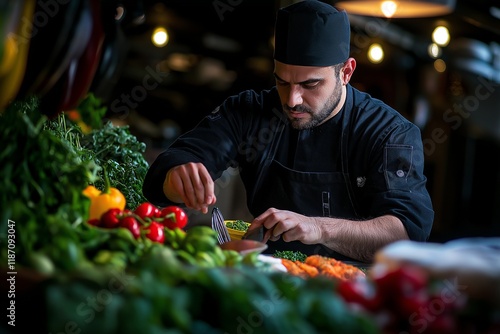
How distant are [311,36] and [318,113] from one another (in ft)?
1.13

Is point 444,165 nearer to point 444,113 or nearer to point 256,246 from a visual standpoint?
point 444,113

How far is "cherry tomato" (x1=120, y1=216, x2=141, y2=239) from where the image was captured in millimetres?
1985

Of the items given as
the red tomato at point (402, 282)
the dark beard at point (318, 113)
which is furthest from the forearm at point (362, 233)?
the red tomato at point (402, 282)

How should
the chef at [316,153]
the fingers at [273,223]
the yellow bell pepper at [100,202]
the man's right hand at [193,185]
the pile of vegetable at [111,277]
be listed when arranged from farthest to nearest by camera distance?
1. the chef at [316,153]
2. the man's right hand at [193,185]
3. the fingers at [273,223]
4. the yellow bell pepper at [100,202]
5. the pile of vegetable at [111,277]

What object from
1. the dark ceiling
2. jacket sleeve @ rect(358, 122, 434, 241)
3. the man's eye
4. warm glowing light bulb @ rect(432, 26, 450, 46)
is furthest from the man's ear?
the dark ceiling

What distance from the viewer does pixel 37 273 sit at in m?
1.40

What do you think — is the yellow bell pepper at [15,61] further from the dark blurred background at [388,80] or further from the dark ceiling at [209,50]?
the dark ceiling at [209,50]

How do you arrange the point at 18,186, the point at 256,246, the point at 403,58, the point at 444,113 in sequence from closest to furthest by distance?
the point at 18,186, the point at 256,246, the point at 444,113, the point at 403,58

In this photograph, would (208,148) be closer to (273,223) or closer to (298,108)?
(298,108)

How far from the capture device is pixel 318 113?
3.29 meters

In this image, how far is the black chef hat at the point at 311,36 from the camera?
3.19m

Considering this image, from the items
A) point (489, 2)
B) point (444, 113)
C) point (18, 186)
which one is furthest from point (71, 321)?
point (444, 113)

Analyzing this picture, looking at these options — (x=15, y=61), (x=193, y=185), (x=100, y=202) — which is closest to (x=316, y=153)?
(x=193, y=185)

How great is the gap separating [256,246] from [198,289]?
0.78m
